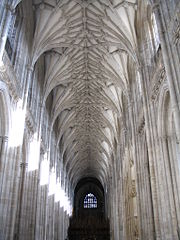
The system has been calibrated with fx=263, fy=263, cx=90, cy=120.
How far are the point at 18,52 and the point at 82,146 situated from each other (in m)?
26.5

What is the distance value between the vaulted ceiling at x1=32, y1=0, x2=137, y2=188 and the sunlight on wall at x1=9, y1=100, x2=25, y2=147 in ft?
15.3

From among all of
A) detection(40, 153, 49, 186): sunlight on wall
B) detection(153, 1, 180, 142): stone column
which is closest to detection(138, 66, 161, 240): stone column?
detection(153, 1, 180, 142): stone column

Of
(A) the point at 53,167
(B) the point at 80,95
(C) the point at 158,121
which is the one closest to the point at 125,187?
(A) the point at 53,167

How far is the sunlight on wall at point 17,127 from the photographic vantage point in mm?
13547

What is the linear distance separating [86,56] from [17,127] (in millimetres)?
11043

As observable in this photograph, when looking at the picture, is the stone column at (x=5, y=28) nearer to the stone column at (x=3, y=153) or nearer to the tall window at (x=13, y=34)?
the tall window at (x=13, y=34)

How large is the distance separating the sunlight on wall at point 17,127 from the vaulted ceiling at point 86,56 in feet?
15.3

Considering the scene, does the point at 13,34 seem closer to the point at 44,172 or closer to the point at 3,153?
the point at 3,153

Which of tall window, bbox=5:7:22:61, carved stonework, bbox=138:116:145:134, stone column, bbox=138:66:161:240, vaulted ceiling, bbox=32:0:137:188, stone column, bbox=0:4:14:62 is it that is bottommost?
stone column, bbox=138:66:161:240

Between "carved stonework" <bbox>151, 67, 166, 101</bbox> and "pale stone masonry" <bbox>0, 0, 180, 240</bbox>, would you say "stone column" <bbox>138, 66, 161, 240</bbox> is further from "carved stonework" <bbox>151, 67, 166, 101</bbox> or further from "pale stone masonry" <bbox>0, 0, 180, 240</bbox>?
"carved stonework" <bbox>151, 67, 166, 101</bbox>

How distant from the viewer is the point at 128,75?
22125 mm

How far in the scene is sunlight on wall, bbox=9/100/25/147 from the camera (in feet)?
44.4

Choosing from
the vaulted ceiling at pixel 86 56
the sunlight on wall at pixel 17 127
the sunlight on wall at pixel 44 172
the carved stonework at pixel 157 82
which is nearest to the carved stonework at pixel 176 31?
the carved stonework at pixel 157 82

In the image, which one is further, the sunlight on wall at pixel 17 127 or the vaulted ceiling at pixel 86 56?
the vaulted ceiling at pixel 86 56
